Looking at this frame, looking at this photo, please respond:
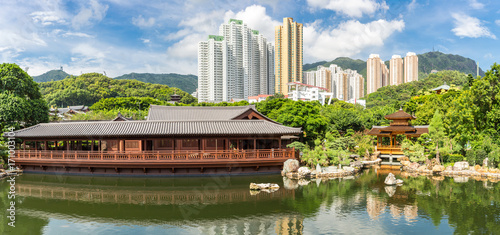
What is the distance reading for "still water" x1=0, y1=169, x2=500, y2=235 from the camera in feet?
40.7

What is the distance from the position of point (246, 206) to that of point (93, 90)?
8535 cm

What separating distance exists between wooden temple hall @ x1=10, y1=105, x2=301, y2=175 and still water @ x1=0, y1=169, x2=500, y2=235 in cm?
101

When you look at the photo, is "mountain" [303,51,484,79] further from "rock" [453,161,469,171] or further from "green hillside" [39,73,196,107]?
"rock" [453,161,469,171]

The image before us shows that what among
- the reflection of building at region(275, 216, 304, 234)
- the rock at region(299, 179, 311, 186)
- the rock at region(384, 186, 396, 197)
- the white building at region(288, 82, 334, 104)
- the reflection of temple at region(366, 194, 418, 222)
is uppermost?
the white building at region(288, 82, 334, 104)

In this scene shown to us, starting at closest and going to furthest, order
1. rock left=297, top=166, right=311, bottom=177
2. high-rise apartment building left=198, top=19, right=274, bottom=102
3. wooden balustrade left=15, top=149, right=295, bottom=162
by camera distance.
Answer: wooden balustrade left=15, top=149, right=295, bottom=162 < rock left=297, top=166, right=311, bottom=177 < high-rise apartment building left=198, top=19, right=274, bottom=102

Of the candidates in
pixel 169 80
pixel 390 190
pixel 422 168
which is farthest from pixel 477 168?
pixel 169 80

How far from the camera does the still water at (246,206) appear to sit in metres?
12.4

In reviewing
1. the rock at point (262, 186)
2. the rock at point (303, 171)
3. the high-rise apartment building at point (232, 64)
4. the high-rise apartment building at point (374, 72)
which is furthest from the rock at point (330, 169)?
the high-rise apartment building at point (374, 72)

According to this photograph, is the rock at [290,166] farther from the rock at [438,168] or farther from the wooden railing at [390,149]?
the wooden railing at [390,149]

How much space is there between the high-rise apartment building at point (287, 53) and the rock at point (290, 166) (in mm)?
90537

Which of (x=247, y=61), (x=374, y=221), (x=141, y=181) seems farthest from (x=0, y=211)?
(x=247, y=61)

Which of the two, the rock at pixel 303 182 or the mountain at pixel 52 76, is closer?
the rock at pixel 303 182

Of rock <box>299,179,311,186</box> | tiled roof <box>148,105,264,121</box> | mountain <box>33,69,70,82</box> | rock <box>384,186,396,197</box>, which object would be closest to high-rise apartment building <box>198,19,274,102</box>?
tiled roof <box>148,105,264,121</box>

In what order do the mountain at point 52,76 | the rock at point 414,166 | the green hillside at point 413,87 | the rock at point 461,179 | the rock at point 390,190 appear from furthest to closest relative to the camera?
1. the mountain at point 52,76
2. the green hillside at point 413,87
3. the rock at point 414,166
4. the rock at point 461,179
5. the rock at point 390,190
